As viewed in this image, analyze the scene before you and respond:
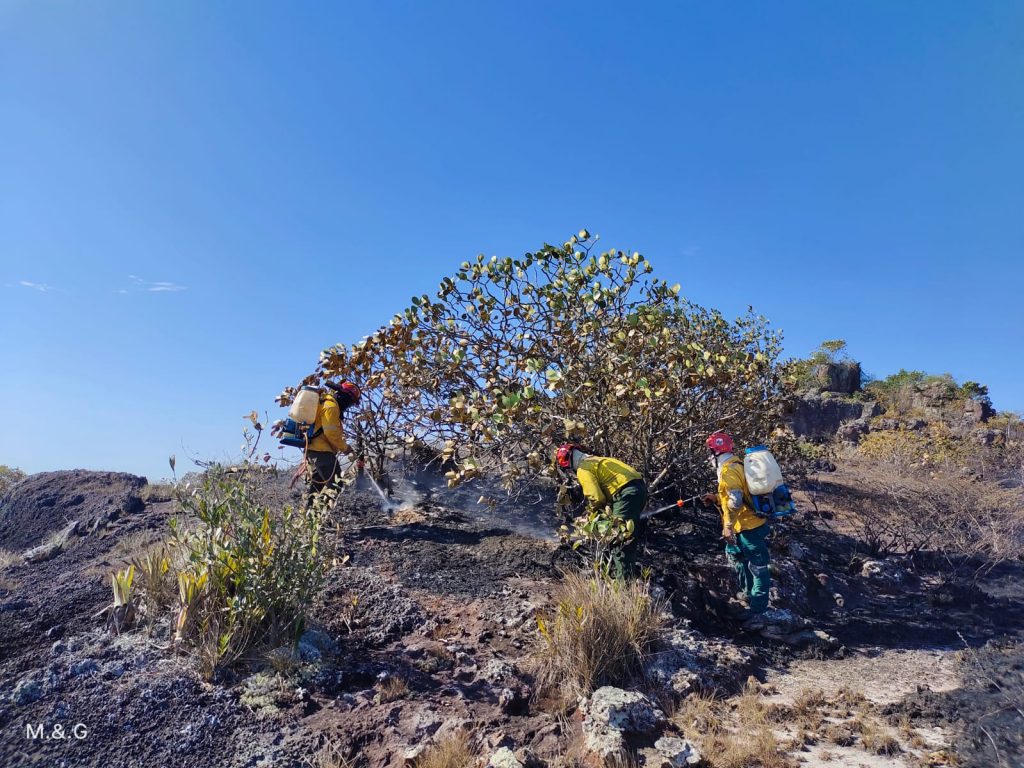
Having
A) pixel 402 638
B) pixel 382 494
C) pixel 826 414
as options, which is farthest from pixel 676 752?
pixel 826 414

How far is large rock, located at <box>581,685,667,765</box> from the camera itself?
3090 millimetres

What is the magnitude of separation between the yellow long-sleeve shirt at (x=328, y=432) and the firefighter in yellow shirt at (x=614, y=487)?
2.27 metres

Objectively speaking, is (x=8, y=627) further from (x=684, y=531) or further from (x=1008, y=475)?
(x=1008, y=475)

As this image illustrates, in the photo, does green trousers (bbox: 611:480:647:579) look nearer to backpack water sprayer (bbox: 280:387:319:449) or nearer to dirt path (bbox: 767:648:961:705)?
dirt path (bbox: 767:648:961:705)

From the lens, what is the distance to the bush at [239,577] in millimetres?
3527

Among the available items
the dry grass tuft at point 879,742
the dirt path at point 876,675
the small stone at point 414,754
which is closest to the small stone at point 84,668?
the small stone at point 414,754

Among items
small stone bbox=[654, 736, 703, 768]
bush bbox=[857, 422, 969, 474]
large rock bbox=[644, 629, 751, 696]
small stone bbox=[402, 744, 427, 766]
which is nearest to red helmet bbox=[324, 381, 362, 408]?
large rock bbox=[644, 629, 751, 696]

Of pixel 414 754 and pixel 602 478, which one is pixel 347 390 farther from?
pixel 414 754

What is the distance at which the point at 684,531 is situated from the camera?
662 cm

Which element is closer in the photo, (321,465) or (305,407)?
(305,407)

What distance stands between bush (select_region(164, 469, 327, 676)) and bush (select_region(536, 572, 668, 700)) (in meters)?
1.52

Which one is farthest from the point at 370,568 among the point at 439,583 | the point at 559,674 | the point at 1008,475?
the point at 1008,475

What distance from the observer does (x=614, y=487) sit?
16.6 ft

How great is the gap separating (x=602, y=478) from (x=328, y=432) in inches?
109
